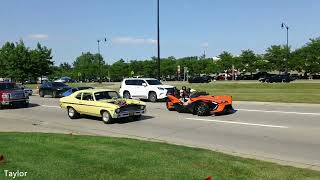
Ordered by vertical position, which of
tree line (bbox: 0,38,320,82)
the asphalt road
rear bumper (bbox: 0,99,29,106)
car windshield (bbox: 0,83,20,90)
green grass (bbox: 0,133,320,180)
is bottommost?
the asphalt road

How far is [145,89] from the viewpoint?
3225 cm

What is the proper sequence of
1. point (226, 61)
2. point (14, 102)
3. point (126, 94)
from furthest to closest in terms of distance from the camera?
point (226, 61) < point (126, 94) < point (14, 102)

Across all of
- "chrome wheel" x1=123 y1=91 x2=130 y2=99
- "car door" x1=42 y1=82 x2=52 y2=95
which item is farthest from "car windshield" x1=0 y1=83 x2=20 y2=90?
"car door" x1=42 y1=82 x2=52 y2=95

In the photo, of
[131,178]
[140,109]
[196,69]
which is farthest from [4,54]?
[131,178]

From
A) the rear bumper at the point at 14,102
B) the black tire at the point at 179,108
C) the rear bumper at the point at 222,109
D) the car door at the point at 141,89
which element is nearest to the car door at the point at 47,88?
the car door at the point at 141,89

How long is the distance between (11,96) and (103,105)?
10948 millimetres

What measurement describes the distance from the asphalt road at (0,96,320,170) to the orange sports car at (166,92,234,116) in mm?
396

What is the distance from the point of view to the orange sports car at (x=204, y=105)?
830 inches

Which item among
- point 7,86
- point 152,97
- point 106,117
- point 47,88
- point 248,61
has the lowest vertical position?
point 106,117

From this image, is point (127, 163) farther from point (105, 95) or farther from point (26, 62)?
point (26, 62)

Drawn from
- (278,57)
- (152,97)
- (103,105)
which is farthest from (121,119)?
(278,57)

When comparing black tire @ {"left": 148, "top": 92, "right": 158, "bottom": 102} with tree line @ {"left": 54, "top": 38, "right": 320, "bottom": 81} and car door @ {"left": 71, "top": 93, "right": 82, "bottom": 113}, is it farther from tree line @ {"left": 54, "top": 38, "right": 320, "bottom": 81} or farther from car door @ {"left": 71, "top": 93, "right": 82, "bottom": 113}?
tree line @ {"left": 54, "top": 38, "right": 320, "bottom": 81}

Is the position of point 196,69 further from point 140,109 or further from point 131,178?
point 131,178

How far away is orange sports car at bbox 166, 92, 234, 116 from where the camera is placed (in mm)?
21078
